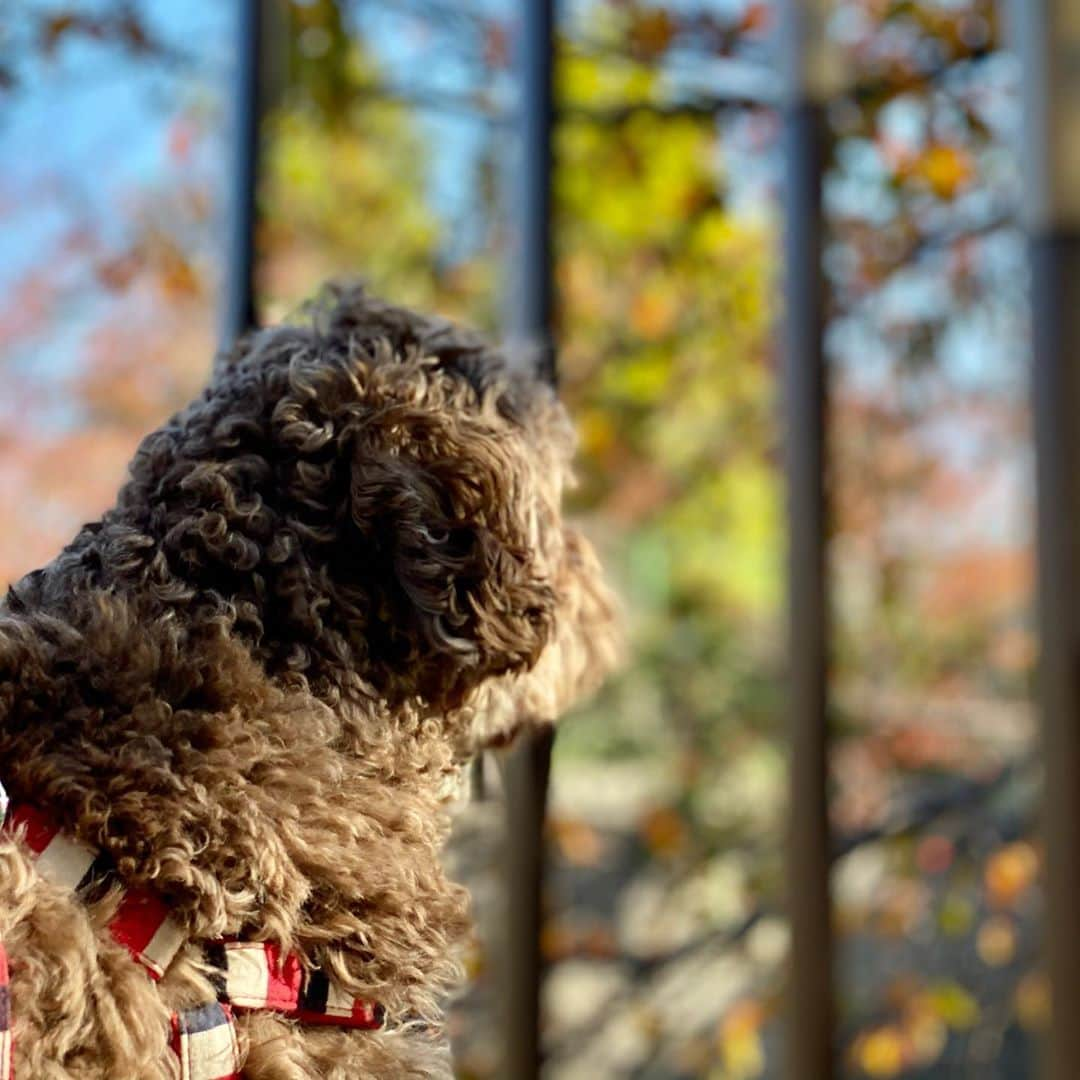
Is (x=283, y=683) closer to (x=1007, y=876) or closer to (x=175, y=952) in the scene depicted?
(x=175, y=952)

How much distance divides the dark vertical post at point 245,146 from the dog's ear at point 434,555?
60.2 inches

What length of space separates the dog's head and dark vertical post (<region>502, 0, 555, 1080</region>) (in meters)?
1.64

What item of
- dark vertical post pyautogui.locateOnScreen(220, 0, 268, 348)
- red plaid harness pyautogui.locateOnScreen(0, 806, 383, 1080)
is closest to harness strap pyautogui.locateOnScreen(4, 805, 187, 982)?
red plaid harness pyautogui.locateOnScreen(0, 806, 383, 1080)

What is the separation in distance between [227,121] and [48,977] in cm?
216

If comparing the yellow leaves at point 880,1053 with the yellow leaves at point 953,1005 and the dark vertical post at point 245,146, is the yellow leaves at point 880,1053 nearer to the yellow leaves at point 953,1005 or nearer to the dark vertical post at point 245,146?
the yellow leaves at point 953,1005

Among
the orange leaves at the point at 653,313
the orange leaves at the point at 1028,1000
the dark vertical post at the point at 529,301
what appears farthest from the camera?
the orange leaves at the point at 653,313

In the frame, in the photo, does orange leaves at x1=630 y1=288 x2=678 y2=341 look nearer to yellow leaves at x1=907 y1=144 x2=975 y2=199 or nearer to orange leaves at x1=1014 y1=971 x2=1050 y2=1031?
yellow leaves at x1=907 y1=144 x2=975 y2=199

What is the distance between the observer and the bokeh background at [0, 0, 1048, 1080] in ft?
11.9

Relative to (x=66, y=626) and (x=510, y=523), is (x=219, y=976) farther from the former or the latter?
(x=510, y=523)

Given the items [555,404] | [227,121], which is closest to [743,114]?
[227,121]

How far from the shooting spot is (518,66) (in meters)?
2.92

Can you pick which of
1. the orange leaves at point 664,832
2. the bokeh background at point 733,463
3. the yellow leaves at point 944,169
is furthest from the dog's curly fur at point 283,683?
the orange leaves at point 664,832

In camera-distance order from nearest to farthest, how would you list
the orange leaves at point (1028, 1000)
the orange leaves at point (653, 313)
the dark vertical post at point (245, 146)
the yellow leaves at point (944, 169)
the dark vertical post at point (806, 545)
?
the dark vertical post at point (245, 146) < the dark vertical post at point (806, 545) < the yellow leaves at point (944, 169) < the orange leaves at point (1028, 1000) < the orange leaves at point (653, 313)

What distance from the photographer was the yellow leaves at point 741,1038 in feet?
14.0
